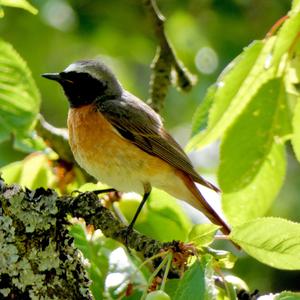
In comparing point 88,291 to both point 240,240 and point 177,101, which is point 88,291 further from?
point 177,101

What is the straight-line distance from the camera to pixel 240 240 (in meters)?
2.94

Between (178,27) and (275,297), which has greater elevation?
(275,297)

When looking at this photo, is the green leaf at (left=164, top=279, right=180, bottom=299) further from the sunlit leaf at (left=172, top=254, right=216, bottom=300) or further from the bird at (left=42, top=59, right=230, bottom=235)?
the bird at (left=42, top=59, right=230, bottom=235)

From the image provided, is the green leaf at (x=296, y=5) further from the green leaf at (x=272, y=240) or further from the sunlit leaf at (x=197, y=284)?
the sunlit leaf at (x=197, y=284)

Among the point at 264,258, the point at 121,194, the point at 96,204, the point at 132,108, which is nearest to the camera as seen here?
the point at 264,258

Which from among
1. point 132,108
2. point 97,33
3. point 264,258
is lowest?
point 97,33

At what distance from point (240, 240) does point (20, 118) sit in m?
1.74

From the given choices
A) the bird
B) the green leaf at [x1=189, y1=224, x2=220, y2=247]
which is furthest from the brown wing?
the green leaf at [x1=189, y1=224, x2=220, y2=247]

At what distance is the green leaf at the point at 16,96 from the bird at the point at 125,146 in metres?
0.53

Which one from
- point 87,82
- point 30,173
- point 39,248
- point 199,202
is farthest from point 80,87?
point 39,248

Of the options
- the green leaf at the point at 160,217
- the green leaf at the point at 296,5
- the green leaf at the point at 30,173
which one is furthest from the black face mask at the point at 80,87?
the green leaf at the point at 296,5

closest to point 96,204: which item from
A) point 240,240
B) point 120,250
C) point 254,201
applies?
point 120,250

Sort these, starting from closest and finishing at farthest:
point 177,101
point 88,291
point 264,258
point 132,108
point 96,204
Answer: point 264,258, point 88,291, point 96,204, point 132,108, point 177,101

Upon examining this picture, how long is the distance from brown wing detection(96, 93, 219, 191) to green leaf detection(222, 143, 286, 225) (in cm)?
209
